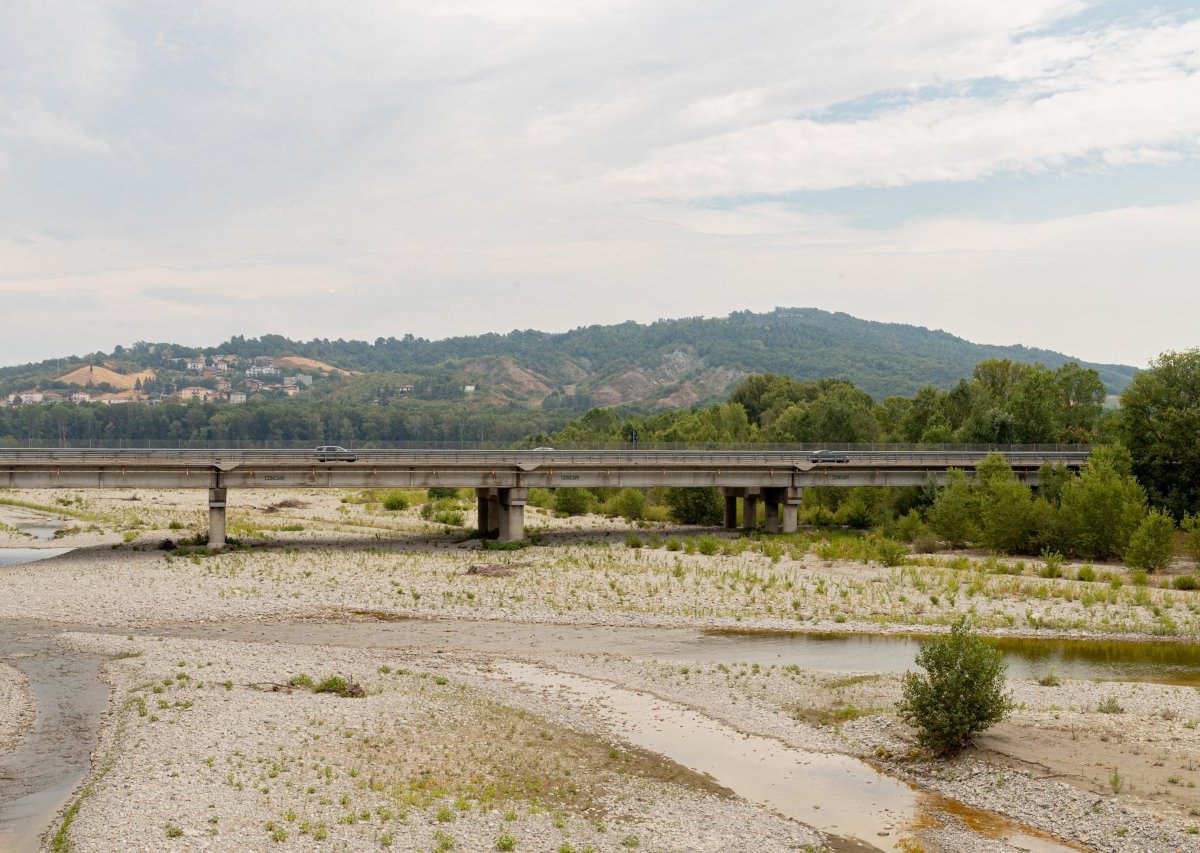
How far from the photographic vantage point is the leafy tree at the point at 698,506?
310 feet

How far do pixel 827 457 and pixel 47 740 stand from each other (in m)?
66.8

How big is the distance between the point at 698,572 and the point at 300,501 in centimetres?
7516

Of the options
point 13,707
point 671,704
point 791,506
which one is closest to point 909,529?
point 791,506

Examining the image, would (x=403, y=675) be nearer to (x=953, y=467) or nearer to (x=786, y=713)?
(x=786, y=713)

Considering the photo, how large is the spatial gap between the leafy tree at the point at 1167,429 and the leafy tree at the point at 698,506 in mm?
34802

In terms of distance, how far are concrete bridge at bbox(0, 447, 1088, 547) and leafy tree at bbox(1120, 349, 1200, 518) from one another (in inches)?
272

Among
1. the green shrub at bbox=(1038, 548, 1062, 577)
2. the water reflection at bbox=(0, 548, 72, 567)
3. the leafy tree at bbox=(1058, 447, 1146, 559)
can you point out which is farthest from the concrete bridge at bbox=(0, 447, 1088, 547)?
the green shrub at bbox=(1038, 548, 1062, 577)

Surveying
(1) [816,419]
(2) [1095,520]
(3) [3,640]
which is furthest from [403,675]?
(1) [816,419]

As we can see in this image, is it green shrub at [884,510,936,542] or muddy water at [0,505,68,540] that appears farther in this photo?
muddy water at [0,505,68,540]

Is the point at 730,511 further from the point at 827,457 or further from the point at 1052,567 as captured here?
the point at 1052,567

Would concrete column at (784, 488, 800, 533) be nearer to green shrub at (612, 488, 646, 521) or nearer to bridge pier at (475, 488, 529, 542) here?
green shrub at (612, 488, 646, 521)

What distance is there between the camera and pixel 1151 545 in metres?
62.8

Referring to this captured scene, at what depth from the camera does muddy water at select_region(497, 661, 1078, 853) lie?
902 inches

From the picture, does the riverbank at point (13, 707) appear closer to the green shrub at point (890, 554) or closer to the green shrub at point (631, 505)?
the green shrub at point (890, 554)
